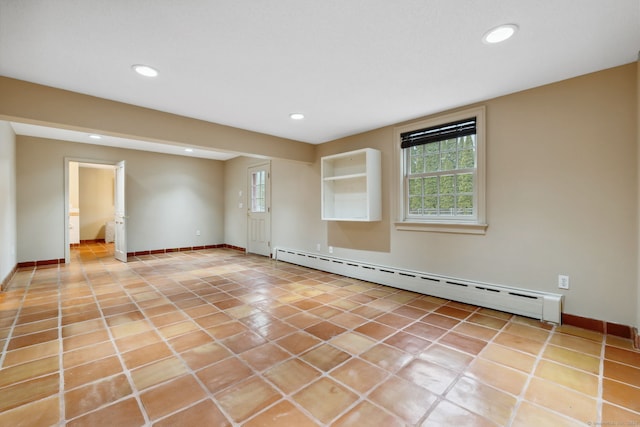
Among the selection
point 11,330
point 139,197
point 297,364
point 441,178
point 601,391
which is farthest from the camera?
point 139,197

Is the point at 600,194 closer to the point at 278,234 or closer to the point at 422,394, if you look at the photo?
the point at 422,394

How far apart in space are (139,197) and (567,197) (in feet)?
24.4

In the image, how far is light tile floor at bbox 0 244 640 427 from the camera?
1553mm

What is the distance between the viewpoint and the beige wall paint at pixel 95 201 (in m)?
8.46

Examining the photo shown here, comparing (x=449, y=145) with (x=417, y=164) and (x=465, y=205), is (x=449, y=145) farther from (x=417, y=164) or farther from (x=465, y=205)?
(x=465, y=205)

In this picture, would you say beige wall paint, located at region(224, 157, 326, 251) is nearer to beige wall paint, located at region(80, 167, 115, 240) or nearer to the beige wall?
the beige wall

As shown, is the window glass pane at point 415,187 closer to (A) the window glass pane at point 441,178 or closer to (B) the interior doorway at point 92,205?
(A) the window glass pane at point 441,178

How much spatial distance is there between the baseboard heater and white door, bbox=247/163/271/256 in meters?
1.83

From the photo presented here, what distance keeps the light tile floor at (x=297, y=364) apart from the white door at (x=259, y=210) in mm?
2891

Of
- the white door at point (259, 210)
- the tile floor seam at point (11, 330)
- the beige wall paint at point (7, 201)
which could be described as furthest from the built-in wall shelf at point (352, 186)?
the beige wall paint at point (7, 201)

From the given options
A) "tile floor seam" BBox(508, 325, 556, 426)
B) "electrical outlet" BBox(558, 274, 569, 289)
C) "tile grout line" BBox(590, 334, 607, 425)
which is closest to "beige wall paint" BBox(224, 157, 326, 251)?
"electrical outlet" BBox(558, 274, 569, 289)

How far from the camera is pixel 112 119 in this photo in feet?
10.2

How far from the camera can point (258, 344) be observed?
2330mm

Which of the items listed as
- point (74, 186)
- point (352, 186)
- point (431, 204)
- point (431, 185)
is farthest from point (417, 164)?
point (74, 186)
